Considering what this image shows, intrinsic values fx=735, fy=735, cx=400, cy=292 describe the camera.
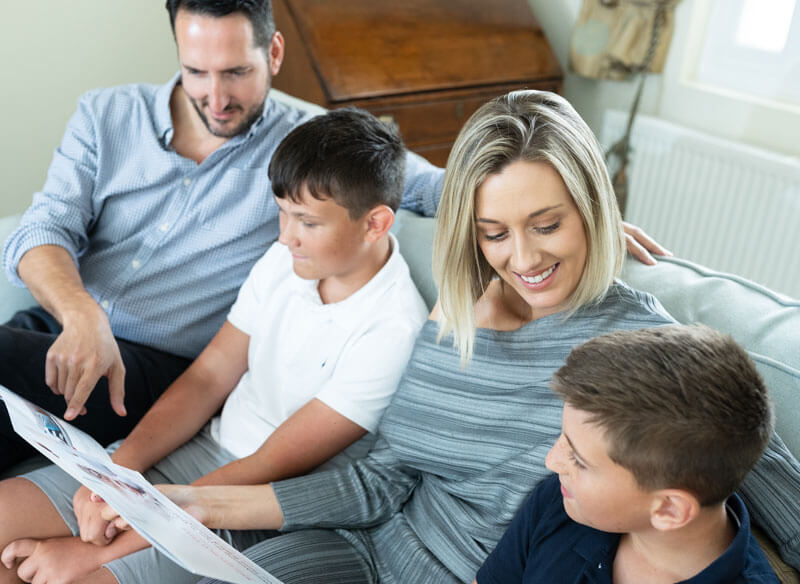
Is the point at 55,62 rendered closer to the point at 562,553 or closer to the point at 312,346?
the point at 312,346

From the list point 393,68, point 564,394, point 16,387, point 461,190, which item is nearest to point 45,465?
point 16,387

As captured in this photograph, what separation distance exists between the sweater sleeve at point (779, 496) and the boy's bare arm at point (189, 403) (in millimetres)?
925

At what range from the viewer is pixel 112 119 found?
1.69m

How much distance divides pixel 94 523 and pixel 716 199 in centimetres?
210

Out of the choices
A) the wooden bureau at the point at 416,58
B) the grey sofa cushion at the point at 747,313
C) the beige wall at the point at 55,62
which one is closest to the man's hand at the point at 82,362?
the grey sofa cushion at the point at 747,313

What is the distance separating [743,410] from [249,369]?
0.97 metres

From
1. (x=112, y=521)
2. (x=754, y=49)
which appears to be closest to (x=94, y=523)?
(x=112, y=521)

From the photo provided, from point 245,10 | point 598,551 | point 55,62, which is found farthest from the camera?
point 55,62

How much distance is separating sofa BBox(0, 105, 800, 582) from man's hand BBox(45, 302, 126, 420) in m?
0.58

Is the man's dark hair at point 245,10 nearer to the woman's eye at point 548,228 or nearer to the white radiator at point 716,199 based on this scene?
the woman's eye at point 548,228

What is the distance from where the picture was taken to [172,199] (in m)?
1.67

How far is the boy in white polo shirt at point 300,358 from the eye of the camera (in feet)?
3.79

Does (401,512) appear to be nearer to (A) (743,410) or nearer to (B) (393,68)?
(A) (743,410)

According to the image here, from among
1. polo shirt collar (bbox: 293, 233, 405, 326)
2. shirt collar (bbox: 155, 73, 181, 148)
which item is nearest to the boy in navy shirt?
polo shirt collar (bbox: 293, 233, 405, 326)
